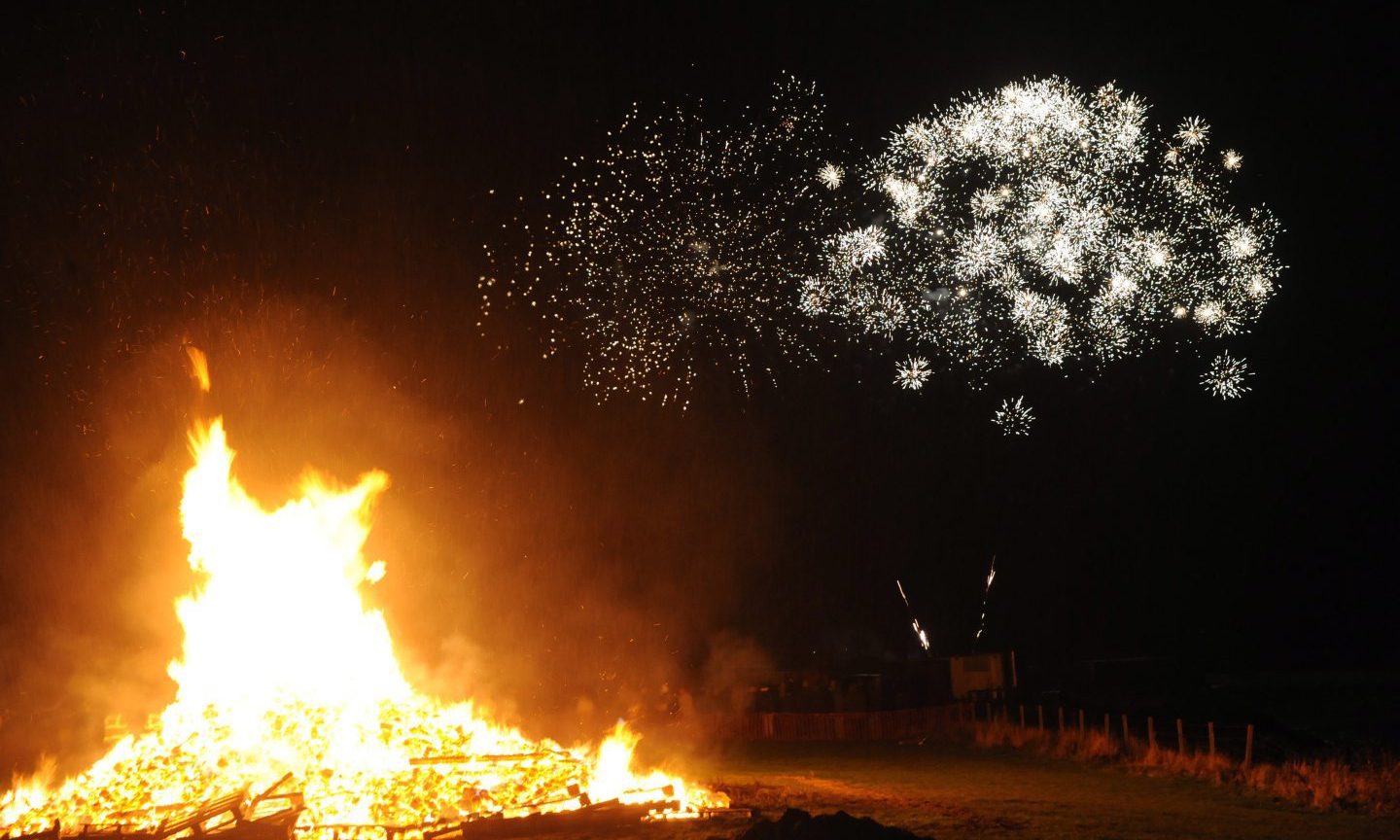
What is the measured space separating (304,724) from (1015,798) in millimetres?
10776

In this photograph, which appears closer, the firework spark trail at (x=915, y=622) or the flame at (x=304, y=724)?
the flame at (x=304, y=724)

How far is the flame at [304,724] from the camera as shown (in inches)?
621

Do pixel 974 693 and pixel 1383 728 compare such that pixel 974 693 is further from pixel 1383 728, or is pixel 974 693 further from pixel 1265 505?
pixel 1265 505

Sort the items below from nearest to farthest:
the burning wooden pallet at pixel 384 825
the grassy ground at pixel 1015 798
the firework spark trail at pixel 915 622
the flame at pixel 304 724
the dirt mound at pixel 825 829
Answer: the dirt mound at pixel 825 829 → the burning wooden pallet at pixel 384 825 → the grassy ground at pixel 1015 798 → the flame at pixel 304 724 → the firework spark trail at pixel 915 622

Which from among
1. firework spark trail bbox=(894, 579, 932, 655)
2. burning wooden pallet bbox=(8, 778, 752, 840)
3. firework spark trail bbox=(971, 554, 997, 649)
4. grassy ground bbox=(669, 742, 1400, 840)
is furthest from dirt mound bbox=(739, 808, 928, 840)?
firework spark trail bbox=(971, 554, 997, 649)

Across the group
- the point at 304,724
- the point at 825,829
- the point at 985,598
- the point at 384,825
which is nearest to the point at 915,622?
the point at 985,598

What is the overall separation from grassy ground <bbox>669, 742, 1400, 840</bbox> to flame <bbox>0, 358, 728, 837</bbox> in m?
2.87

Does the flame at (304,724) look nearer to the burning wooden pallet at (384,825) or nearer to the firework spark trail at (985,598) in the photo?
the burning wooden pallet at (384,825)

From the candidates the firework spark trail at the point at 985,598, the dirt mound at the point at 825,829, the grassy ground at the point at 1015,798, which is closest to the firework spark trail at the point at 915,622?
the firework spark trail at the point at 985,598

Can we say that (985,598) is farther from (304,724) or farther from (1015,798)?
(304,724)

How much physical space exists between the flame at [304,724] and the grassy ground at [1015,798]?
287cm

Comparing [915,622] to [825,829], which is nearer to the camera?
[825,829]

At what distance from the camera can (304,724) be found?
17188 millimetres

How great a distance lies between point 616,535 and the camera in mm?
49906
